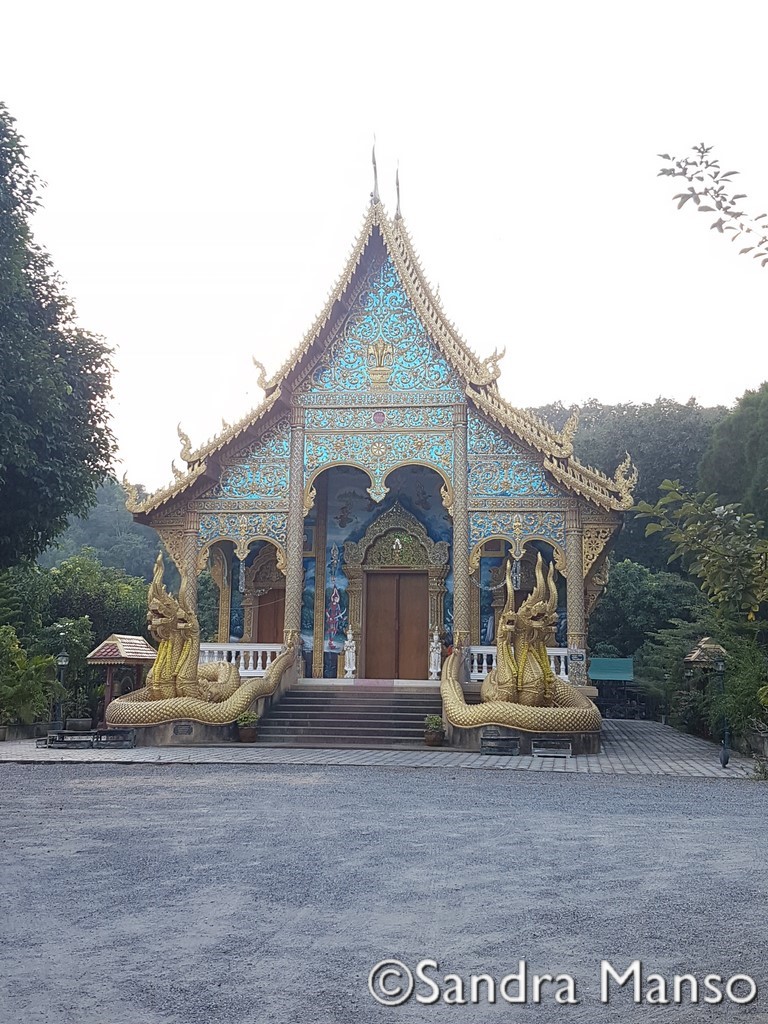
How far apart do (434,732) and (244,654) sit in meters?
4.80

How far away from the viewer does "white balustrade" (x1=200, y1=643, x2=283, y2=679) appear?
53.4 feet

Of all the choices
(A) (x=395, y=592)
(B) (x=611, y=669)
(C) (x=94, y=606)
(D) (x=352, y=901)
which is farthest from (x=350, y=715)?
(C) (x=94, y=606)

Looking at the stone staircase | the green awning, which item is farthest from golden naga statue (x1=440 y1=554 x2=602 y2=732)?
the green awning

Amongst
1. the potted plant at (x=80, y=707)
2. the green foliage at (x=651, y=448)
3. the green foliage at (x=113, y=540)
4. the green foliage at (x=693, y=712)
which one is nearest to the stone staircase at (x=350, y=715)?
the green foliage at (x=693, y=712)

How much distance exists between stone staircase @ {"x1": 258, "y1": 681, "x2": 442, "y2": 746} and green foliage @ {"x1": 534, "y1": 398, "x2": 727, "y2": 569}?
19019mm

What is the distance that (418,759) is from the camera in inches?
468

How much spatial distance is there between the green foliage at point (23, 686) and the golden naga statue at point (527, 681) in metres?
8.77

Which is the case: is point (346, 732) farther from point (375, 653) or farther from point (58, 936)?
point (58, 936)

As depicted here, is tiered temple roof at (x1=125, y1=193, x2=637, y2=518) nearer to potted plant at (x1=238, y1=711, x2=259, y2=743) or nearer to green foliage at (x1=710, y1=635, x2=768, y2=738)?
green foliage at (x1=710, y1=635, x2=768, y2=738)

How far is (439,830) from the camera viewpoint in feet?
21.5

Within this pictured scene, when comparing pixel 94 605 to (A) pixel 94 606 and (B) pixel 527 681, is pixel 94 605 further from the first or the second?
(B) pixel 527 681

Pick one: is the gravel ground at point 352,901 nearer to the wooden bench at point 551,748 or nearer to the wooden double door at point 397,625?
the wooden bench at point 551,748

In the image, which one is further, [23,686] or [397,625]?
[397,625]

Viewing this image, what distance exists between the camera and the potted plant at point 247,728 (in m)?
14.0
